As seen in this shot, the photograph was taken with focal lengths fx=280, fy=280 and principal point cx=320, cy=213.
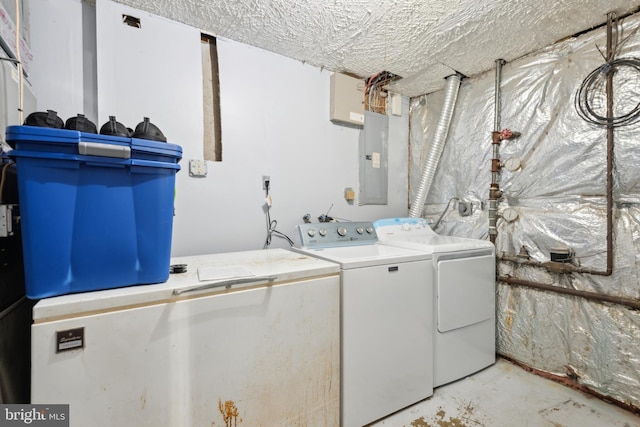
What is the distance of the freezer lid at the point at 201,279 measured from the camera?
89 cm

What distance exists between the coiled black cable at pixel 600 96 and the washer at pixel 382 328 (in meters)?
1.35

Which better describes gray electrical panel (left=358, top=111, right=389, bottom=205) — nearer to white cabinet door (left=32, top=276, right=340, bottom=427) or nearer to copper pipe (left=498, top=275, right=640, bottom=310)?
copper pipe (left=498, top=275, right=640, bottom=310)

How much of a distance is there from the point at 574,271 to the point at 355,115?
6.44 ft

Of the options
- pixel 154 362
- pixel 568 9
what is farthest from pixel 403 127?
pixel 154 362

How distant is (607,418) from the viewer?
1.59 meters

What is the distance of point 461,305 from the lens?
6.18ft

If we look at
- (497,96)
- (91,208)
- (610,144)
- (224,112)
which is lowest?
(91,208)

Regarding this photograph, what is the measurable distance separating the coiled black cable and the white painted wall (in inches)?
62.3

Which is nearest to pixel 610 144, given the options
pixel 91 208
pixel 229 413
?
pixel 229 413

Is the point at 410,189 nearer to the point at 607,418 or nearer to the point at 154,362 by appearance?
the point at 607,418

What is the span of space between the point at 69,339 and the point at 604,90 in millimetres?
2919

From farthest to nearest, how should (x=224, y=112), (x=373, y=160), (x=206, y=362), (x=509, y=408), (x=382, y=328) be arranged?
1. (x=373, y=160)
2. (x=224, y=112)
3. (x=509, y=408)
4. (x=382, y=328)
5. (x=206, y=362)

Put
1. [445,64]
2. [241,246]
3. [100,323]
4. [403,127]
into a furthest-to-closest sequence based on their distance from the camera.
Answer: [403,127] → [445,64] → [241,246] → [100,323]

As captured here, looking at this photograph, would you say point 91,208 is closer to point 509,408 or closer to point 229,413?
point 229,413
